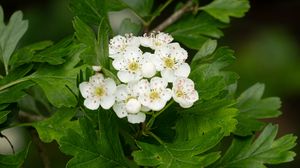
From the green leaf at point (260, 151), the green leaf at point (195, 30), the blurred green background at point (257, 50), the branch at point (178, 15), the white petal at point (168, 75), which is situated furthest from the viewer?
the blurred green background at point (257, 50)

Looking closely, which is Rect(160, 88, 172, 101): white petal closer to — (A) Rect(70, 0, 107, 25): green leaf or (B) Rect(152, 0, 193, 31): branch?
(A) Rect(70, 0, 107, 25): green leaf

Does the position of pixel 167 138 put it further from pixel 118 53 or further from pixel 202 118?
pixel 118 53

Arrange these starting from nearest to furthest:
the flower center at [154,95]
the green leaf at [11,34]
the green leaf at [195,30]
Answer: the flower center at [154,95] < the green leaf at [11,34] < the green leaf at [195,30]

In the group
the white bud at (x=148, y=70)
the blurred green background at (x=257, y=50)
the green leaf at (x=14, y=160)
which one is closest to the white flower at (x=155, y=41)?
the white bud at (x=148, y=70)

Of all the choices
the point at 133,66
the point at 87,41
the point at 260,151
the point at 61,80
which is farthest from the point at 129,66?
the point at 260,151

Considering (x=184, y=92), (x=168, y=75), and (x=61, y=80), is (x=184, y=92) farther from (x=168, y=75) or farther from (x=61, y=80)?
(x=61, y=80)

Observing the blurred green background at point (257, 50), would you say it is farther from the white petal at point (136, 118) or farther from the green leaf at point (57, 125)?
the white petal at point (136, 118)

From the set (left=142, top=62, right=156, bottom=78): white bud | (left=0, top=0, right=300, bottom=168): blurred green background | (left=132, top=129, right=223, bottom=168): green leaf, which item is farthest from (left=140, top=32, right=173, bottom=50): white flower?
(left=0, top=0, right=300, bottom=168): blurred green background
